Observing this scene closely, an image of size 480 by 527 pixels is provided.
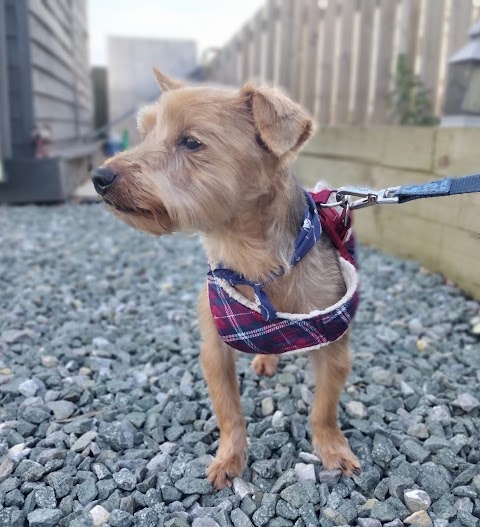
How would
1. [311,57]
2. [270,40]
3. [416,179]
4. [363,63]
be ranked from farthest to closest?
1. [270,40]
2. [311,57]
3. [363,63]
4. [416,179]

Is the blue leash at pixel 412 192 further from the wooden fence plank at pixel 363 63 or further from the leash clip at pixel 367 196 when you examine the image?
the wooden fence plank at pixel 363 63

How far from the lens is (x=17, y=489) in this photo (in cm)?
203

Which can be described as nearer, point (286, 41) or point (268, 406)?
point (268, 406)

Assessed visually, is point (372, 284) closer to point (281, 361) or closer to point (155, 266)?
point (281, 361)

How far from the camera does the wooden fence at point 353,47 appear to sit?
18.9 ft

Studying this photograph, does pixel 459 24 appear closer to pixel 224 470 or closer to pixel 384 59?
pixel 384 59

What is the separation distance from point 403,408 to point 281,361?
765 mm

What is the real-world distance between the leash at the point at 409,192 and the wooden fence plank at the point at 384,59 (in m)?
4.38

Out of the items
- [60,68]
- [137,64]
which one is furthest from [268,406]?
[137,64]

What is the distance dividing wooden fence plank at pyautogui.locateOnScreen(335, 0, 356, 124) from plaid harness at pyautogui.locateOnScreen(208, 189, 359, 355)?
17.5ft

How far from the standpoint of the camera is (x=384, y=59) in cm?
646

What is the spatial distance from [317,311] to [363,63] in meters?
5.55

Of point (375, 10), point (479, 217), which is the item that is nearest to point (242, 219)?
point (479, 217)

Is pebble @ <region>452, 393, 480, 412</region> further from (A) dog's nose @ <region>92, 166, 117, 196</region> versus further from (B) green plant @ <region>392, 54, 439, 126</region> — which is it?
(B) green plant @ <region>392, 54, 439, 126</region>
